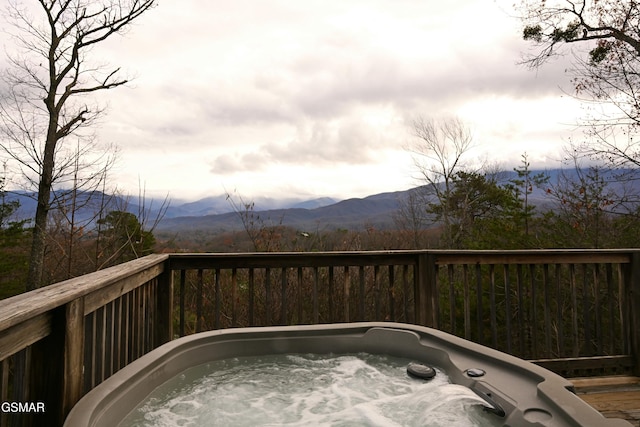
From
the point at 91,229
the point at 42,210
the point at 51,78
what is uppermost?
the point at 51,78

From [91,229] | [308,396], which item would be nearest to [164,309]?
[308,396]

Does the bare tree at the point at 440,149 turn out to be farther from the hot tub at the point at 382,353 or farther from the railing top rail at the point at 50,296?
the railing top rail at the point at 50,296

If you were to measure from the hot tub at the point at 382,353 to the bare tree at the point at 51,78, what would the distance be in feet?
25.7

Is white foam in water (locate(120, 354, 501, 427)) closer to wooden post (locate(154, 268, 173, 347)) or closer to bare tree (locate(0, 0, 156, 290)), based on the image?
wooden post (locate(154, 268, 173, 347))

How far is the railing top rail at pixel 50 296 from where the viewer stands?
39.3 inches

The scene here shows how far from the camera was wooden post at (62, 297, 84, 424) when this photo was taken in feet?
4.26

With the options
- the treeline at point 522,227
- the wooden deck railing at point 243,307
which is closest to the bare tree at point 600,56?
the treeline at point 522,227

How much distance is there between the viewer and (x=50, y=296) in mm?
1233

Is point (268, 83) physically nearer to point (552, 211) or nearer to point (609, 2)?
point (552, 211)

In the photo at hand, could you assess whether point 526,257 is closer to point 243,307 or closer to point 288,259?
point 288,259

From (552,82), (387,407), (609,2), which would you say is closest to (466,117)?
(552,82)

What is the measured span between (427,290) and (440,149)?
844 centimetres

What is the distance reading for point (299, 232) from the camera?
5602 mm

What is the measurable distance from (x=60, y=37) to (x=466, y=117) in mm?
10092
